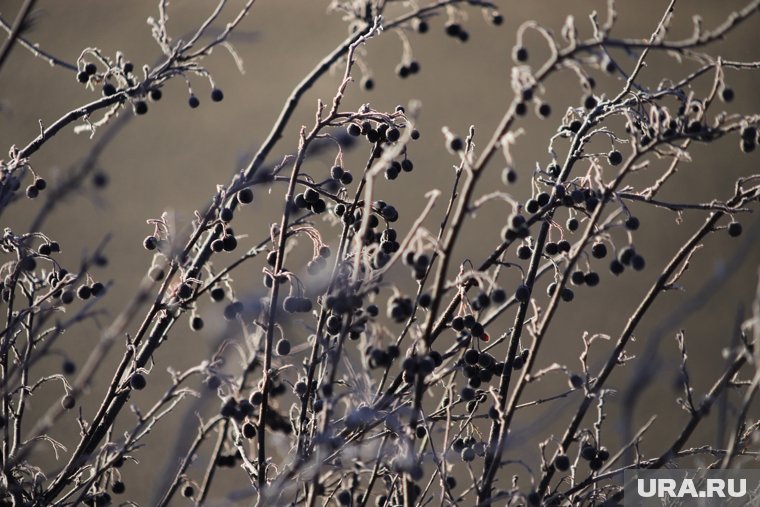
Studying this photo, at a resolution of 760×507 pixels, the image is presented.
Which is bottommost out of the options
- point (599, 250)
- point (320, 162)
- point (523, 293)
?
point (523, 293)

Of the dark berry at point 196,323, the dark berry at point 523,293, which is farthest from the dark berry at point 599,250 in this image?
the dark berry at point 196,323

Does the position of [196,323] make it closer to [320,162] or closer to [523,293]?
[523,293]

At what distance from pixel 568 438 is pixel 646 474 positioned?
0.45 ft

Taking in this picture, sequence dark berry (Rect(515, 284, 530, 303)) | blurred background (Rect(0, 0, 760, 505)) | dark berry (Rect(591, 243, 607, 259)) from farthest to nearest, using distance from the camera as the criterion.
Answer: blurred background (Rect(0, 0, 760, 505)), dark berry (Rect(591, 243, 607, 259)), dark berry (Rect(515, 284, 530, 303))

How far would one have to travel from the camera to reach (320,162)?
2.56 meters

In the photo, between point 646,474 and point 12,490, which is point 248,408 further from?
point 646,474

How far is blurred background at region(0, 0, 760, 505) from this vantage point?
2602 mm

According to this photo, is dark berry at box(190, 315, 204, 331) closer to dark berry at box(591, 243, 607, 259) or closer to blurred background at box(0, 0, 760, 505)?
dark berry at box(591, 243, 607, 259)

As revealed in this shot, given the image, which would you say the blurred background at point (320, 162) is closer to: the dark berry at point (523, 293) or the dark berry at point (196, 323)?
the dark berry at point (196, 323)

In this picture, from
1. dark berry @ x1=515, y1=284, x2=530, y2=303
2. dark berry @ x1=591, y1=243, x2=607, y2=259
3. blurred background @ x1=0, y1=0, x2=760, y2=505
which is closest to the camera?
dark berry @ x1=515, y1=284, x2=530, y2=303

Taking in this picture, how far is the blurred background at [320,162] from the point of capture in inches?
102

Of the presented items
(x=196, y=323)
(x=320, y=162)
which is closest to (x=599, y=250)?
(x=196, y=323)

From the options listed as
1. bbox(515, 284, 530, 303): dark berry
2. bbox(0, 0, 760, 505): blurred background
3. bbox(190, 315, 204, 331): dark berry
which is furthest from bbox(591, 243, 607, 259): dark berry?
bbox(0, 0, 760, 505): blurred background

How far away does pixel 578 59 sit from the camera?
2.00 feet
